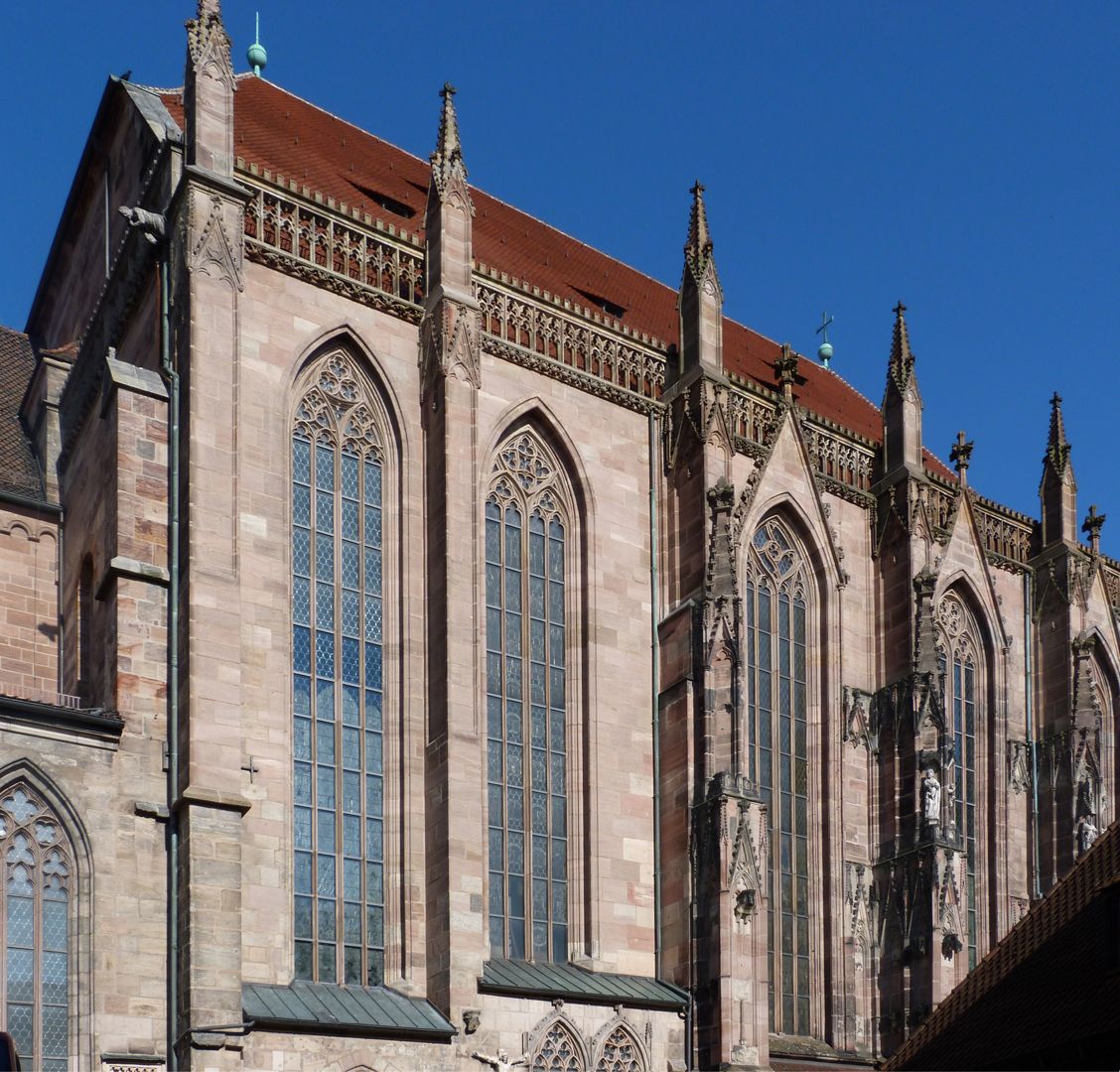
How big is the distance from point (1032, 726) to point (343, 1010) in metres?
15.5

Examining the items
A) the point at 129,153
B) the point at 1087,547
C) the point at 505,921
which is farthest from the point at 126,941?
the point at 1087,547

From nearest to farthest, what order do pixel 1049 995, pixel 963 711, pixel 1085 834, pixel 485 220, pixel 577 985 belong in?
pixel 1049 995
pixel 577 985
pixel 1085 834
pixel 963 711
pixel 485 220

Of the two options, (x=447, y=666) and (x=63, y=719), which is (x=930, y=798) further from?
(x=63, y=719)

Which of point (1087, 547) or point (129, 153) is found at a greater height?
point (129, 153)

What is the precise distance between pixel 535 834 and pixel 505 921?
4.03 ft

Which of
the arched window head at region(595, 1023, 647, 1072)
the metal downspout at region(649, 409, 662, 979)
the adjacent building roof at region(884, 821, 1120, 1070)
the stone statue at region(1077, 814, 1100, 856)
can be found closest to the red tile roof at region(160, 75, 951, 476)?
the metal downspout at region(649, 409, 662, 979)

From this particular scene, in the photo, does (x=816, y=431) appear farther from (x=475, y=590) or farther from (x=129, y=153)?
(x=129, y=153)

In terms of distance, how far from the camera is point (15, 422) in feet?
99.2

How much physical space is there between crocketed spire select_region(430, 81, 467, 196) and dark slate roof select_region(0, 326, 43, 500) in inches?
295

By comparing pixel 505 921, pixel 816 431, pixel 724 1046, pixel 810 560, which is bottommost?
pixel 724 1046

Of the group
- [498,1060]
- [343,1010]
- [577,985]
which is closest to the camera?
[343,1010]

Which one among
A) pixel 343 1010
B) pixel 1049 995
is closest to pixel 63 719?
pixel 343 1010

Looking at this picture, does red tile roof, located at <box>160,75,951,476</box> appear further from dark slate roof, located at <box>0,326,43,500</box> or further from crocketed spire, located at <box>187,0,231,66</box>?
dark slate roof, located at <box>0,326,43,500</box>

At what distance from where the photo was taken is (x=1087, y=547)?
34469 millimetres
